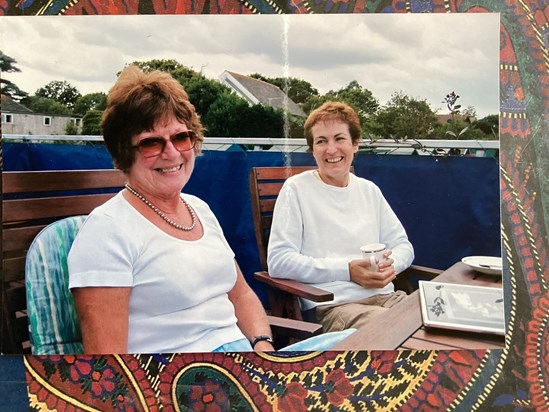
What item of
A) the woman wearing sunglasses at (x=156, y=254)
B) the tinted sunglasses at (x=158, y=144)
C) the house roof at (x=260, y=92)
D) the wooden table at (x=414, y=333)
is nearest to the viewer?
the wooden table at (x=414, y=333)

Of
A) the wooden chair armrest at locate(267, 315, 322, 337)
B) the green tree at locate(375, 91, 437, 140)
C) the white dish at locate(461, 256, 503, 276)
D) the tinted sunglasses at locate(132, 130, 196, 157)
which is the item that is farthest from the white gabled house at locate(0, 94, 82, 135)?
the white dish at locate(461, 256, 503, 276)

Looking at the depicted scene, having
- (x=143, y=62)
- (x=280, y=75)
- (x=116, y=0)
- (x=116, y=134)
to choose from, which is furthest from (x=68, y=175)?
(x=280, y=75)

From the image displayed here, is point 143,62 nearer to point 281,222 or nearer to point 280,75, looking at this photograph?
point 280,75

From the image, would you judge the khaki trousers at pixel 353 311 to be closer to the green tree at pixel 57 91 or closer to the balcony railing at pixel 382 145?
the balcony railing at pixel 382 145

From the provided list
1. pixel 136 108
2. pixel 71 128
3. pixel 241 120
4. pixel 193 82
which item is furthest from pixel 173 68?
pixel 71 128

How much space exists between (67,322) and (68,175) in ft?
1.85

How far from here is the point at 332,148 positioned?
90.3 inches

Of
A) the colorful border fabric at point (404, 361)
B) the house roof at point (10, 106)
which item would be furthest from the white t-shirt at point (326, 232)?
the house roof at point (10, 106)

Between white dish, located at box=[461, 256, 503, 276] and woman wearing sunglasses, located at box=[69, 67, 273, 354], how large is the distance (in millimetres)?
881

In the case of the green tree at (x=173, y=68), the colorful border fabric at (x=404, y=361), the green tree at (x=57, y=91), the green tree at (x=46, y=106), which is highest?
the green tree at (x=173, y=68)

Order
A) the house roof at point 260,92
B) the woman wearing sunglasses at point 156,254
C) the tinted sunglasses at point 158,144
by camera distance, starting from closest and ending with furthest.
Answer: the woman wearing sunglasses at point 156,254, the tinted sunglasses at point 158,144, the house roof at point 260,92

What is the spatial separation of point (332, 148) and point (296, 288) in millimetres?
594

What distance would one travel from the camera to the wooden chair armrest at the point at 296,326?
2227mm

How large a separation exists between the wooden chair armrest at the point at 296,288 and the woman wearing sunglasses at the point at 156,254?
0.27ft
